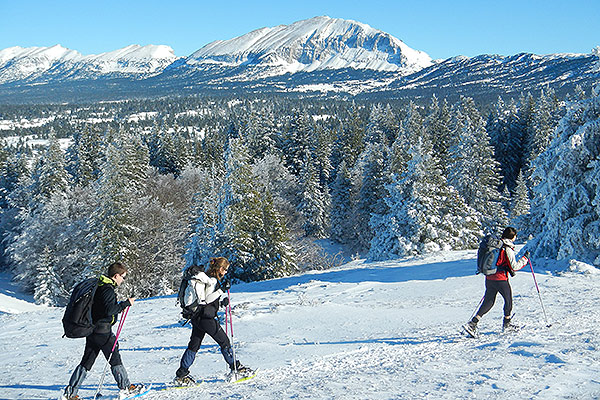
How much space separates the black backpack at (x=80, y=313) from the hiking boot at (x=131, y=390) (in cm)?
98

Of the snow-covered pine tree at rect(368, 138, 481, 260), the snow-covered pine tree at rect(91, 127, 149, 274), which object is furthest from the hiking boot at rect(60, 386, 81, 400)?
the snow-covered pine tree at rect(91, 127, 149, 274)

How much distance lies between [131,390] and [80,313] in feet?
4.31

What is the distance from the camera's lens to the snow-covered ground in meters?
5.45

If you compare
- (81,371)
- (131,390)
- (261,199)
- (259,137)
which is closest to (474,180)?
(261,199)

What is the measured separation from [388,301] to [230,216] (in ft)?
50.9

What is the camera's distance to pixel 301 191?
4784 centimetres

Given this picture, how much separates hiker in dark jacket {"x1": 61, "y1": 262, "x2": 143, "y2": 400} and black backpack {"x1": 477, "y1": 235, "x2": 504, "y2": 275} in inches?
220

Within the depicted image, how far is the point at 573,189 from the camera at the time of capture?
1378 cm

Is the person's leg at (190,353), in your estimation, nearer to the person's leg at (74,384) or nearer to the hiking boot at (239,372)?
the hiking boot at (239,372)

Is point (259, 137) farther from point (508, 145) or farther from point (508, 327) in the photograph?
point (508, 327)

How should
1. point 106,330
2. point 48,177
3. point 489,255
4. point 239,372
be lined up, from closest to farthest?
point 106,330, point 239,372, point 489,255, point 48,177

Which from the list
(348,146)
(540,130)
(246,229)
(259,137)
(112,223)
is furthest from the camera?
(259,137)

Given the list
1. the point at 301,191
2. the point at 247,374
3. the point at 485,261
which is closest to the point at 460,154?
the point at 301,191

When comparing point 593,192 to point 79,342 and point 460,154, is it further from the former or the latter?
point 460,154
